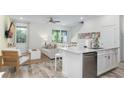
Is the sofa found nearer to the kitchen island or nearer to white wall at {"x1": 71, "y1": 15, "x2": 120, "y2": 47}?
the kitchen island

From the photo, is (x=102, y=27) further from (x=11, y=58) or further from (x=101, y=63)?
(x=11, y=58)

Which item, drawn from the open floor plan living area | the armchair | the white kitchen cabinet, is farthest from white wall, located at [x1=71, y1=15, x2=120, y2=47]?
the armchair

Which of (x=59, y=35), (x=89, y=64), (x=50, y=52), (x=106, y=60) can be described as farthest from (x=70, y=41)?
(x=106, y=60)

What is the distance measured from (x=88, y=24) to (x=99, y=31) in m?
0.28

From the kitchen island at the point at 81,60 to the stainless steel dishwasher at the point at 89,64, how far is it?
0.21ft

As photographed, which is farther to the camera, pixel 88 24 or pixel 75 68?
pixel 75 68

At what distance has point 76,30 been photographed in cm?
216

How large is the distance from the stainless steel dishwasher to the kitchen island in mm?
64

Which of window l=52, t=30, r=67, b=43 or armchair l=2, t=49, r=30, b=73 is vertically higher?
window l=52, t=30, r=67, b=43

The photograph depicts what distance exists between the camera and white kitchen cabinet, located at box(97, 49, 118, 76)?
2.49m

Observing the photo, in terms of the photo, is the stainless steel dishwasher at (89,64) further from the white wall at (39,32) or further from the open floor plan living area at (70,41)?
the white wall at (39,32)

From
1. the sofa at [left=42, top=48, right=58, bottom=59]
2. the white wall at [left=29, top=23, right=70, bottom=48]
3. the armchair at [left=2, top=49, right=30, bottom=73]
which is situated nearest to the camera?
the white wall at [left=29, top=23, right=70, bottom=48]
